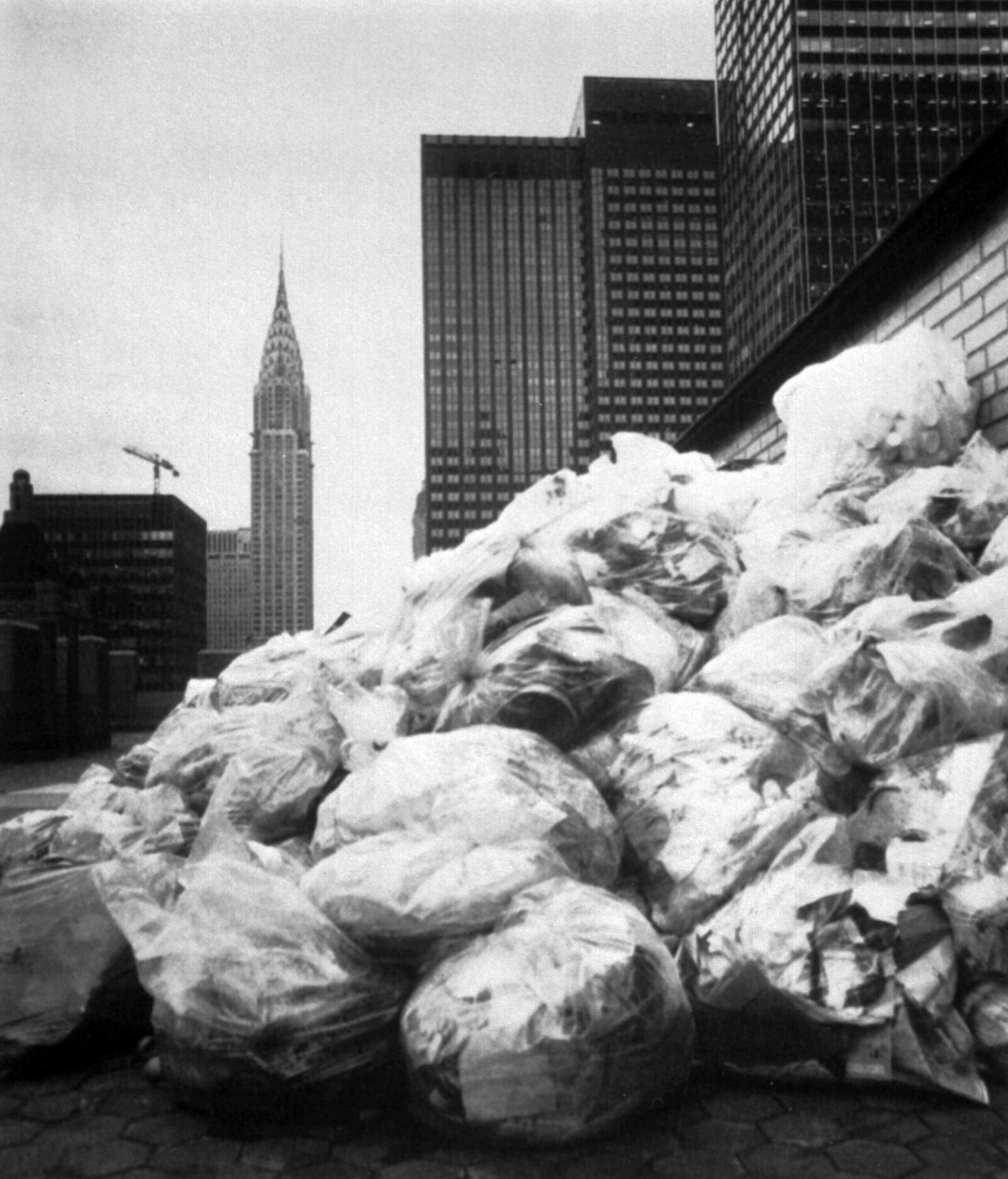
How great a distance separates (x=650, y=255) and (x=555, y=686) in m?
109

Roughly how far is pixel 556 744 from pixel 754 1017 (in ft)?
3.11

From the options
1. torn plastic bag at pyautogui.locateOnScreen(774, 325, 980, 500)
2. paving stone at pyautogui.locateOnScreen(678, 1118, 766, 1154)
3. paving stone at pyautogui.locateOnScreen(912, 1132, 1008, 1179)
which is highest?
torn plastic bag at pyautogui.locateOnScreen(774, 325, 980, 500)

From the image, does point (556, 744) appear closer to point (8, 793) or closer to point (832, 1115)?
point (832, 1115)

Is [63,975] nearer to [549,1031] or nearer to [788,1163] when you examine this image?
[549,1031]

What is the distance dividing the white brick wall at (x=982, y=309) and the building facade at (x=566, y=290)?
8941cm

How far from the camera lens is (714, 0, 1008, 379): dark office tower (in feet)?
226

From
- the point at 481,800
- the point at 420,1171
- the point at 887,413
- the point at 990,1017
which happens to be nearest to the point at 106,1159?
the point at 420,1171

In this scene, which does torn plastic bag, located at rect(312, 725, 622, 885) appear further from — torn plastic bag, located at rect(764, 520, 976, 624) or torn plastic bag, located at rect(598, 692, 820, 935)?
torn plastic bag, located at rect(764, 520, 976, 624)

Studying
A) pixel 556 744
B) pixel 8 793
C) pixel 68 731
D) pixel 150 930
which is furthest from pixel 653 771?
pixel 68 731

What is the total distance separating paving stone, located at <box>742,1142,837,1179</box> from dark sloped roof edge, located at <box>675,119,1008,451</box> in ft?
13.3

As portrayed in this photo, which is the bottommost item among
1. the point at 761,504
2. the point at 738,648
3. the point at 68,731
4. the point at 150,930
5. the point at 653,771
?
the point at 68,731

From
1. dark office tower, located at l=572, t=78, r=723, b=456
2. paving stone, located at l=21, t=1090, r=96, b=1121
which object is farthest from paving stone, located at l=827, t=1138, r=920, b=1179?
dark office tower, located at l=572, t=78, r=723, b=456

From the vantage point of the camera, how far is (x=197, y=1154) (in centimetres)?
188

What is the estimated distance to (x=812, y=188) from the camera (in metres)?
73.4
